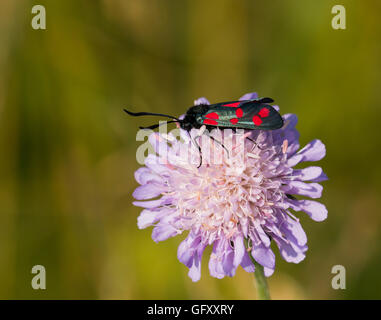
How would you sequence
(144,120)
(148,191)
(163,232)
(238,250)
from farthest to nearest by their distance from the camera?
(144,120), (148,191), (163,232), (238,250)

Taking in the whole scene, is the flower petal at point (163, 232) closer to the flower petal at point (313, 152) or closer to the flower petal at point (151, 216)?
the flower petal at point (151, 216)

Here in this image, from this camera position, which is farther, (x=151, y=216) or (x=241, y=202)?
(x=151, y=216)

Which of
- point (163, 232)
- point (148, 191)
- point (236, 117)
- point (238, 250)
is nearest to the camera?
point (238, 250)

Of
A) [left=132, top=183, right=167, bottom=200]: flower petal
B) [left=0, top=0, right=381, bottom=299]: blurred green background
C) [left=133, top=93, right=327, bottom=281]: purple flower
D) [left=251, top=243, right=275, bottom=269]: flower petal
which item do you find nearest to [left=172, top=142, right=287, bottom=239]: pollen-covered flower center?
[left=133, top=93, right=327, bottom=281]: purple flower

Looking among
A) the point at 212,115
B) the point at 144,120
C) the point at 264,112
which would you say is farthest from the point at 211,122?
the point at 144,120

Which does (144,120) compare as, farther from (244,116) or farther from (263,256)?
(263,256)

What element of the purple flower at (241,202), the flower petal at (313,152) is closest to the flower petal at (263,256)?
the purple flower at (241,202)
